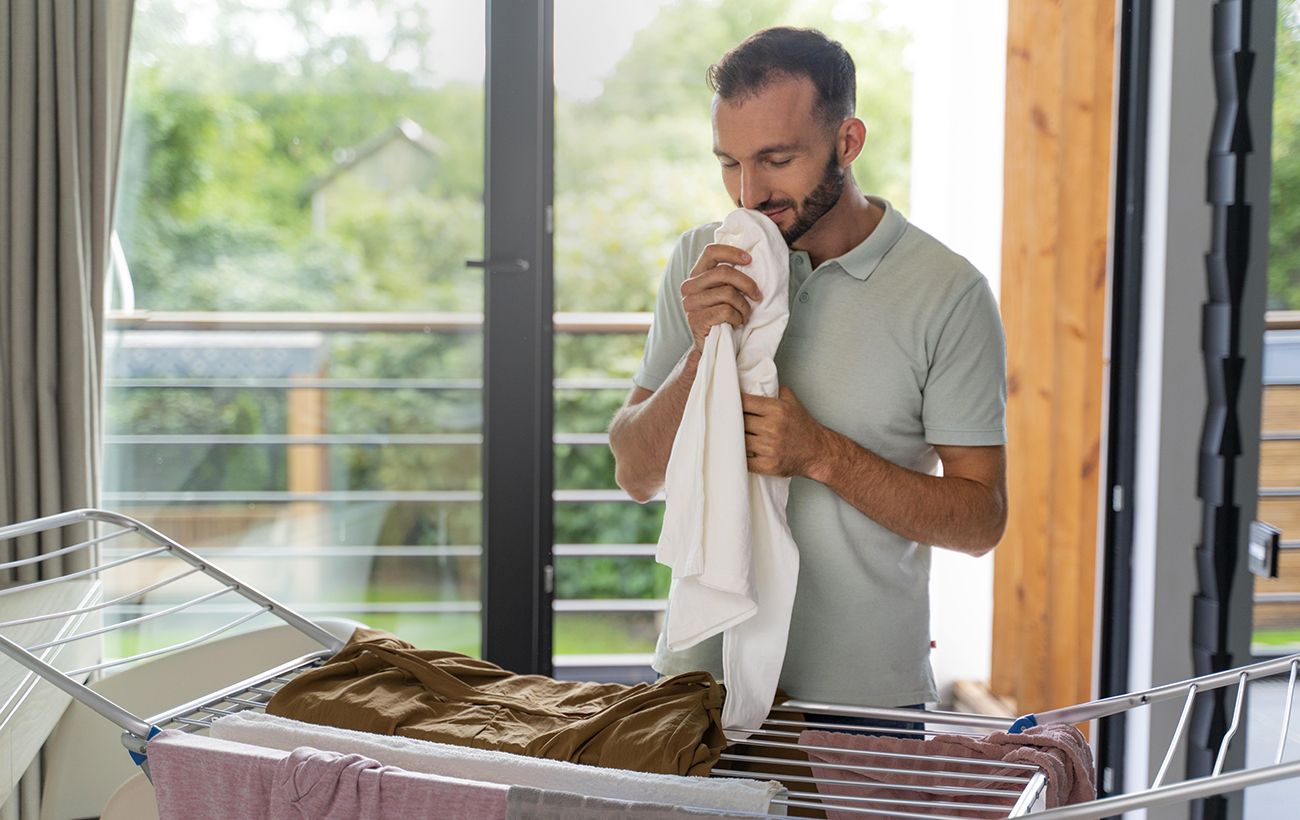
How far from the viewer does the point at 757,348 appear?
4.88 ft

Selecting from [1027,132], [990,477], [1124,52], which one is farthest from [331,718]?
[1027,132]

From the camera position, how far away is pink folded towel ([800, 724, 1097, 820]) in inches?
48.4

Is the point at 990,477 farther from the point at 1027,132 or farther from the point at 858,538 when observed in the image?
the point at 1027,132

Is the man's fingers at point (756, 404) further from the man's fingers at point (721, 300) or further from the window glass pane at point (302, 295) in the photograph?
the window glass pane at point (302, 295)

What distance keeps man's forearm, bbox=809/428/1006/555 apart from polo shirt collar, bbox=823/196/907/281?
0.78ft

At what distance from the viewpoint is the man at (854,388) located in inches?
60.7

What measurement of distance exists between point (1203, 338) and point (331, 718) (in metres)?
1.77

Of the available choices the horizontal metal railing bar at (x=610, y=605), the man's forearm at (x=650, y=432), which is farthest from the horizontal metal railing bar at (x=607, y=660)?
the man's forearm at (x=650, y=432)

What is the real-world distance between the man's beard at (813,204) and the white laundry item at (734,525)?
99 millimetres

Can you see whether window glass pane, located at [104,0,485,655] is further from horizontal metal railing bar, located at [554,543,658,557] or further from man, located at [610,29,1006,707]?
man, located at [610,29,1006,707]

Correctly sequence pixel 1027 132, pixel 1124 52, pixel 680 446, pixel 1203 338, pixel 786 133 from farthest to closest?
1. pixel 1027 132
2. pixel 1124 52
3. pixel 1203 338
4. pixel 786 133
5. pixel 680 446

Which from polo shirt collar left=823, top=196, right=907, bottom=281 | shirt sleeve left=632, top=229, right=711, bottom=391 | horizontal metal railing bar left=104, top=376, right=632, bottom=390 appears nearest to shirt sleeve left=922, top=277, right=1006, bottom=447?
polo shirt collar left=823, top=196, right=907, bottom=281

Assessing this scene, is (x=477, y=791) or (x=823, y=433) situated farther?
(x=823, y=433)

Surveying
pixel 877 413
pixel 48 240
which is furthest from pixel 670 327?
pixel 48 240
